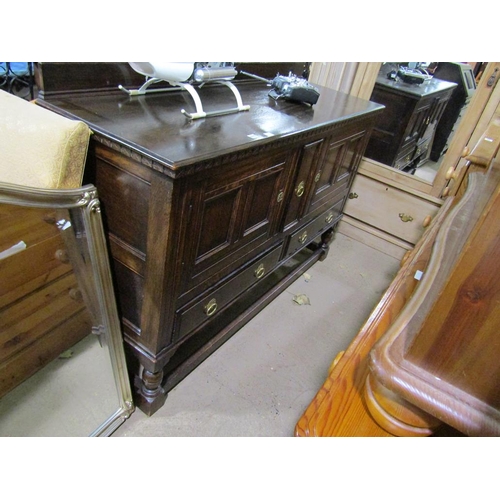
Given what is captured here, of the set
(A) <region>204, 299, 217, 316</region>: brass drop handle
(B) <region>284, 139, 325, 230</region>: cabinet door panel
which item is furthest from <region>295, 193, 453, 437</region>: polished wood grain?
(B) <region>284, 139, 325, 230</region>: cabinet door panel

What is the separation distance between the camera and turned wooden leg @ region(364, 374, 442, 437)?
20.3 inches

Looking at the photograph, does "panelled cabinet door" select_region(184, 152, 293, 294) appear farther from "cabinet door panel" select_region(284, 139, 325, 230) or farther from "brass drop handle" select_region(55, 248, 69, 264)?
"brass drop handle" select_region(55, 248, 69, 264)

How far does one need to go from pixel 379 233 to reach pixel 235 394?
153 cm

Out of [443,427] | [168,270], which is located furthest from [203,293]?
[443,427]

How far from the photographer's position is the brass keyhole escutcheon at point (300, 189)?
4.72 ft

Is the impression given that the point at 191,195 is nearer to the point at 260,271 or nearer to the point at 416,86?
the point at 260,271

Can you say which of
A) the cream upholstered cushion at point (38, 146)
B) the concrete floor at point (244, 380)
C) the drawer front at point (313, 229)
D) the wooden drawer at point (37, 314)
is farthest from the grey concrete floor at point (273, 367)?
the cream upholstered cushion at point (38, 146)

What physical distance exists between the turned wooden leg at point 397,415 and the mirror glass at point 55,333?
0.78 meters

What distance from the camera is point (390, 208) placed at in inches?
92.6

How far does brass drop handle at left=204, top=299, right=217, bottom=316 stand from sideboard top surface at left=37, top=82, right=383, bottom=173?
1.81ft

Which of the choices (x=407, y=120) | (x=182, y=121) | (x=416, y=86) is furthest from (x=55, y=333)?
(x=416, y=86)

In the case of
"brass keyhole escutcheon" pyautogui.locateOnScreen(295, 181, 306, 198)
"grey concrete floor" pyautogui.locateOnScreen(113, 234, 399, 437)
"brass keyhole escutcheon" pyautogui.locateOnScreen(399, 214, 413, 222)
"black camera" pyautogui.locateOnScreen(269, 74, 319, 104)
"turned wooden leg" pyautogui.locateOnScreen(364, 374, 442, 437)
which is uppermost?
"black camera" pyautogui.locateOnScreen(269, 74, 319, 104)

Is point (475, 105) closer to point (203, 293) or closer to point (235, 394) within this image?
point (203, 293)

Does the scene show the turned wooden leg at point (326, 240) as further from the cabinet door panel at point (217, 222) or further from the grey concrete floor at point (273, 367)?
the cabinet door panel at point (217, 222)
